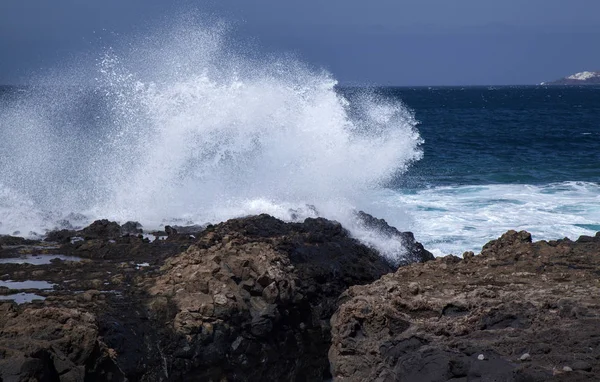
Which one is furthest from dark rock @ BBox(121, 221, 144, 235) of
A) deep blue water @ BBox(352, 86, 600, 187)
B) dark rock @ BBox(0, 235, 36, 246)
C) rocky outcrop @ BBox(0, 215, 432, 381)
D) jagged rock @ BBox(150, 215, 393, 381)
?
deep blue water @ BBox(352, 86, 600, 187)

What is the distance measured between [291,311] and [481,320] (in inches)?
94.1

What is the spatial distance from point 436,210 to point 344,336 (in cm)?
1054

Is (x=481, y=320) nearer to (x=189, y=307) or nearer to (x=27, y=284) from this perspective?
(x=189, y=307)

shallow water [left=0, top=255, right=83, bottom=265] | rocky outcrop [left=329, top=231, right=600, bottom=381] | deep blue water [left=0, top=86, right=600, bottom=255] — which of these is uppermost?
deep blue water [left=0, top=86, right=600, bottom=255]

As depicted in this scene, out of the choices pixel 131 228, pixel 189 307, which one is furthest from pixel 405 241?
pixel 189 307

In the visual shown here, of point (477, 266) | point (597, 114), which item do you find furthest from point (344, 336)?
point (597, 114)

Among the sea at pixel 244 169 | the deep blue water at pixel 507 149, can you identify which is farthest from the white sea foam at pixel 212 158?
the deep blue water at pixel 507 149

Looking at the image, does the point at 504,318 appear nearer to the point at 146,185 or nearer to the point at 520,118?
the point at 146,185

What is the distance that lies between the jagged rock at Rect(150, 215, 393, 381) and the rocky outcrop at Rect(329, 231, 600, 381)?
655 millimetres

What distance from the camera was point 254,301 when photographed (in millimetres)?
8070

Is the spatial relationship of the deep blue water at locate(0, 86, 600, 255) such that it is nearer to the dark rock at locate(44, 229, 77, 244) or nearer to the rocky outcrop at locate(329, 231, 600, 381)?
the dark rock at locate(44, 229, 77, 244)

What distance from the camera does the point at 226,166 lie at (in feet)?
46.3

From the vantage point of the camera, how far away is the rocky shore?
6.12 m

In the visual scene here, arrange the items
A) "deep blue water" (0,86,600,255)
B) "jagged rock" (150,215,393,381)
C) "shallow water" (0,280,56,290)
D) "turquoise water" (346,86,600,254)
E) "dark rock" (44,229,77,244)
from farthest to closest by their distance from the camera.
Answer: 1. "turquoise water" (346,86,600,254)
2. "deep blue water" (0,86,600,255)
3. "dark rock" (44,229,77,244)
4. "shallow water" (0,280,56,290)
5. "jagged rock" (150,215,393,381)
